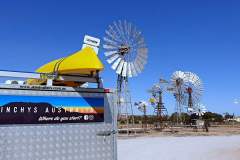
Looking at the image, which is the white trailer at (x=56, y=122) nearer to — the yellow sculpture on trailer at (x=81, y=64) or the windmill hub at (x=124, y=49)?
the yellow sculpture on trailer at (x=81, y=64)

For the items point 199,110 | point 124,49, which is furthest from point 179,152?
point 199,110

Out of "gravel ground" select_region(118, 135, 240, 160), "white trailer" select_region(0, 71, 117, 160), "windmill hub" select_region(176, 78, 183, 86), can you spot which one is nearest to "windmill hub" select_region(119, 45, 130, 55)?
"gravel ground" select_region(118, 135, 240, 160)

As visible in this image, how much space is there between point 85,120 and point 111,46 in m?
40.2

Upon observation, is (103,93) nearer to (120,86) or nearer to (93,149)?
(93,149)

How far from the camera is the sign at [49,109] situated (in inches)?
208

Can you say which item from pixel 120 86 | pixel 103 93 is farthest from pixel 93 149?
pixel 120 86

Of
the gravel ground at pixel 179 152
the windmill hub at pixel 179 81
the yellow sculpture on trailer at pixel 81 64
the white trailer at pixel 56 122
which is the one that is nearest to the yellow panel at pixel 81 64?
the yellow sculpture on trailer at pixel 81 64

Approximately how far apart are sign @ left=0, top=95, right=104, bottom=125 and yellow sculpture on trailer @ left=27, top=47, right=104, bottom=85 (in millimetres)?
398

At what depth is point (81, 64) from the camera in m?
5.56

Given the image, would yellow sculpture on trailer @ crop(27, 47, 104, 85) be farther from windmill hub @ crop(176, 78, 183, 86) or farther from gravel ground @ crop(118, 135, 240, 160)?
windmill hub @ crop(176, 78, 183, 86)

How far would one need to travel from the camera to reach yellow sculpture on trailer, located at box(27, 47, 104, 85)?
5.54 m

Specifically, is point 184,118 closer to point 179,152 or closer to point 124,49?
point 124,49

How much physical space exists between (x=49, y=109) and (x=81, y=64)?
2.45 ft

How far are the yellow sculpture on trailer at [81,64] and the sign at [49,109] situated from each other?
1.30 ft
